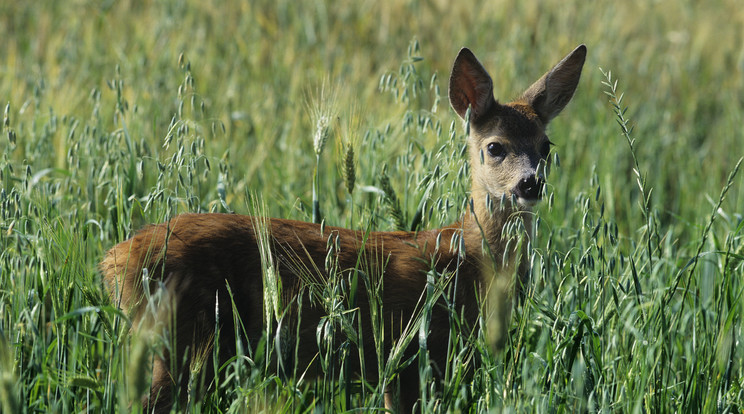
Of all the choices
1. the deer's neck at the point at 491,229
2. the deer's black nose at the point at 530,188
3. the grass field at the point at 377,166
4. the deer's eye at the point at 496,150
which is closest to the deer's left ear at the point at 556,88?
the grass field at the point at 377,166

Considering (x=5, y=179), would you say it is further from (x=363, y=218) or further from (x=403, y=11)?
(x=403, y=11)

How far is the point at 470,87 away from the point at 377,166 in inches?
28.9

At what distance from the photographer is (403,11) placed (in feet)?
32.0

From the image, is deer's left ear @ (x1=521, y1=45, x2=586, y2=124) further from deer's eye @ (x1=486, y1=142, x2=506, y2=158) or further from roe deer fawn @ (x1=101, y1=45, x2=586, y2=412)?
deer's eye @ (x1=486, y1=142, x2=506, y2=158)

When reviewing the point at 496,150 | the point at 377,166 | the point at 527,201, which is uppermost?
the point at 496,150

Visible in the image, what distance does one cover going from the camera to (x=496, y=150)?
170 inches

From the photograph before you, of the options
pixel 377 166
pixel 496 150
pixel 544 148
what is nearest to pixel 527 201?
pixel 496 150

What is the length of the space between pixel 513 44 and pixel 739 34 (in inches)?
152

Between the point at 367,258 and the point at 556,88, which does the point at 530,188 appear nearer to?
the point at 367,258

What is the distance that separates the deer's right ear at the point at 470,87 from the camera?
14.2 ft

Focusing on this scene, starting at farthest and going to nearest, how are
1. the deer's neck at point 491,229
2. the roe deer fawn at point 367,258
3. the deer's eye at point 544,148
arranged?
the deer's eye at point 544,148
the deer's neck at point 491,229
the roe deer fawn at point 367,258

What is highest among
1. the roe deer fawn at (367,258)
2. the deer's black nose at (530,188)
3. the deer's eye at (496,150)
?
the deer's eye at (496,150)

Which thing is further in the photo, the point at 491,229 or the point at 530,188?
the point at 491,229

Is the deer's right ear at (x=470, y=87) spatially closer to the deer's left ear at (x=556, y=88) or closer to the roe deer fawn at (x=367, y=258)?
the roe deer fawn at (x=367, y=258)
